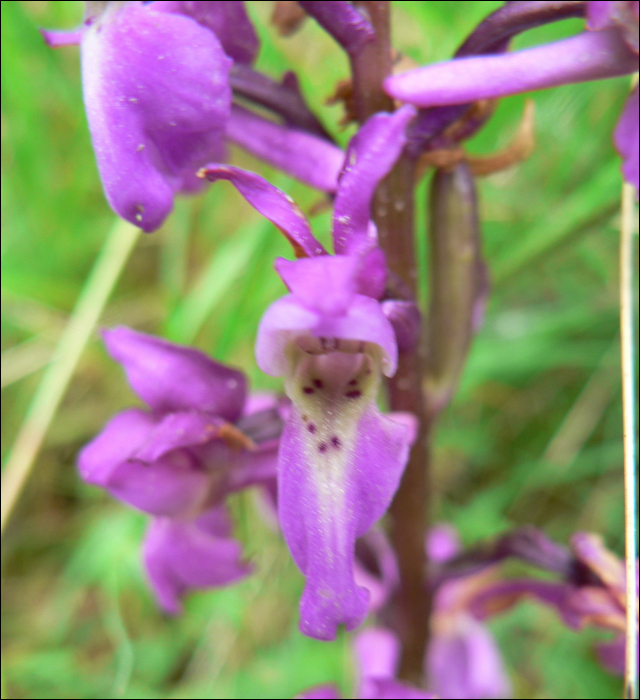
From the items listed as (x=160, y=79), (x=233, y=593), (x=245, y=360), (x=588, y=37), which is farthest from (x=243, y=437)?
(x=245, y=360)

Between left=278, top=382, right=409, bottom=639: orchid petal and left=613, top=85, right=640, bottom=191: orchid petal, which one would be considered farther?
left=613, top=85, right=640, bottom=191: orchid petal

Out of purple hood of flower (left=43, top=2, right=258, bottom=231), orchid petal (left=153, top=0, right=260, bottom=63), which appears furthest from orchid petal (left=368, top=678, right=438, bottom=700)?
orchid petal (left=153, top=0, right=260, bottom=63)

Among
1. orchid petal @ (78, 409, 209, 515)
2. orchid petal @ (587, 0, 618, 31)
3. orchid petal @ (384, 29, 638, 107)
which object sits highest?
orchid petal @ (587, 0, 618, 31)

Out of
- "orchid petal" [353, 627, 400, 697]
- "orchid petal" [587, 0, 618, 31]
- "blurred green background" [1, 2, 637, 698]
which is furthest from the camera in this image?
"blurred green background" [1, 2, 637, 698]

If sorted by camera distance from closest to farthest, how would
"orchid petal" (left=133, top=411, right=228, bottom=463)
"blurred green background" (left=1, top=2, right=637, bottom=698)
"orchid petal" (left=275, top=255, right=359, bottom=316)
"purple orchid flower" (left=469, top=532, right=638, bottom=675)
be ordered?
"orchid petal" (left=275, top=255, right=359, bottom=316) < "orchid petal" (left=133, top=411, right=228, bottom=463) < "purple orchid flower" (left=469, top=532, right=638, bottom=675) < "blurred green background" (left=1, top=2, right=637, bottom=698)

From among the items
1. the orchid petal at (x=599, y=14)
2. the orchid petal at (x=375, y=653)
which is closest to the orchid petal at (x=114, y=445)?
the orchid petal at (x=375, y=653)

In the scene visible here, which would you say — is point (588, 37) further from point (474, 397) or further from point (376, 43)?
point (474, 397)

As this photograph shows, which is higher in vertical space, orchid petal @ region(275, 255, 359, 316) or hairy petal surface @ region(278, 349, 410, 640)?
orchid petal @ region(275, 255, 359, 316)

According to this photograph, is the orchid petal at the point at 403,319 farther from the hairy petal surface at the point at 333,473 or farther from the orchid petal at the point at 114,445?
the orchid petal at the point at 114,445

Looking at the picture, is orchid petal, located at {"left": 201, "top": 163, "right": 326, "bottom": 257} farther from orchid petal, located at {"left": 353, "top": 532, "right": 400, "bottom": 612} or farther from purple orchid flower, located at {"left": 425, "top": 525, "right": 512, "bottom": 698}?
purple orchid flower, located at {"left": 425, "top": 525, "right": 512, "bottom": 698}
